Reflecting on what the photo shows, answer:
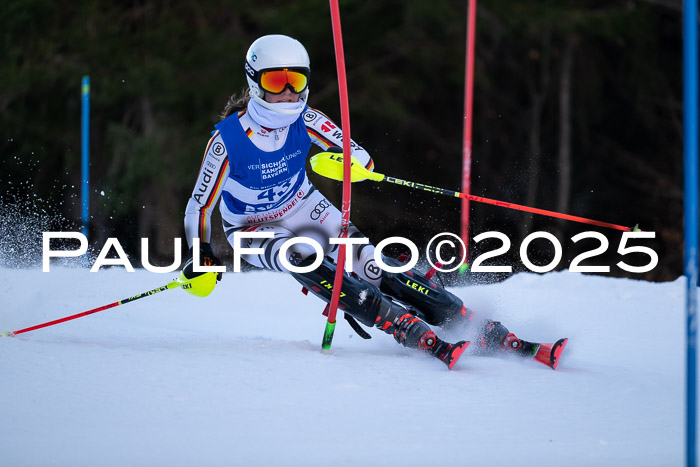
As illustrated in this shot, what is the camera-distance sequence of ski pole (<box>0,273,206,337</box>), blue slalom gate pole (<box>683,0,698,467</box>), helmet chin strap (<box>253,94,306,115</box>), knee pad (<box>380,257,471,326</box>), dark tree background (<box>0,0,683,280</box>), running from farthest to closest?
dark tree background (<box>0,0,683,280</box>), knee pad (<box>380,257,471,326</box>), ski pole (<box>0,273,206,337</box>), helmet chin strap (<box>253,94,306,115</box>), blue slalom gate pole (<box>683,0,698,467</box>)

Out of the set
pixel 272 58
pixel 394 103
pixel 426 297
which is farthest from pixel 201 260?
pixel 394 103

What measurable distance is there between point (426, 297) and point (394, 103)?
8.38 metres

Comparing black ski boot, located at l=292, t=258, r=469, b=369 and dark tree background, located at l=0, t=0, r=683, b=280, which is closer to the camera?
black ski boot, located at l=292, t=258, r=469, b=369

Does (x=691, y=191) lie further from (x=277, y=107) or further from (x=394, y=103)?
(x=394, y=103)

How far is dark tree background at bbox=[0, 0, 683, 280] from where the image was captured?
11641 millimetres

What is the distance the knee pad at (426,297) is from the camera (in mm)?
4266

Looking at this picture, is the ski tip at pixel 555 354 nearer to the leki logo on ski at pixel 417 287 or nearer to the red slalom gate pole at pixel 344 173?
the leki logo on ski at pixel 417 287

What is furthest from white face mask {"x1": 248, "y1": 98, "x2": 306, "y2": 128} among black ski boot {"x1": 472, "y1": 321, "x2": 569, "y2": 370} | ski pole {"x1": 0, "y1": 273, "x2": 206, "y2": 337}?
black ski boot {"x1": 472, "y1": 321, "x2": 569, "y2": 370}

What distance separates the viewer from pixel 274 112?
4.03m

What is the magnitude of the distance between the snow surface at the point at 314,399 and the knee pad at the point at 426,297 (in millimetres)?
254

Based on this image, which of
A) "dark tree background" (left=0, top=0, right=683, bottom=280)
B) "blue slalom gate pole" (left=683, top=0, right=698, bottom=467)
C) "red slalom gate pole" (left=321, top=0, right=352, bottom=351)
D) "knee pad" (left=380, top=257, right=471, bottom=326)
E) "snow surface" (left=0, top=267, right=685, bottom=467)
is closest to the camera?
"blue slalom gate pole" (left=683, top=0, right=698, bottom=467)

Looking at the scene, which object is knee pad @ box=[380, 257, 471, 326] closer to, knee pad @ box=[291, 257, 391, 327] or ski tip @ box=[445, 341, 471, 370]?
knee pad @ box=[291, 257, 391, 327]

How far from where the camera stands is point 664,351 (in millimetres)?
4660

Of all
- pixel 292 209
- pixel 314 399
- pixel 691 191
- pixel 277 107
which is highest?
pixel 277 107
